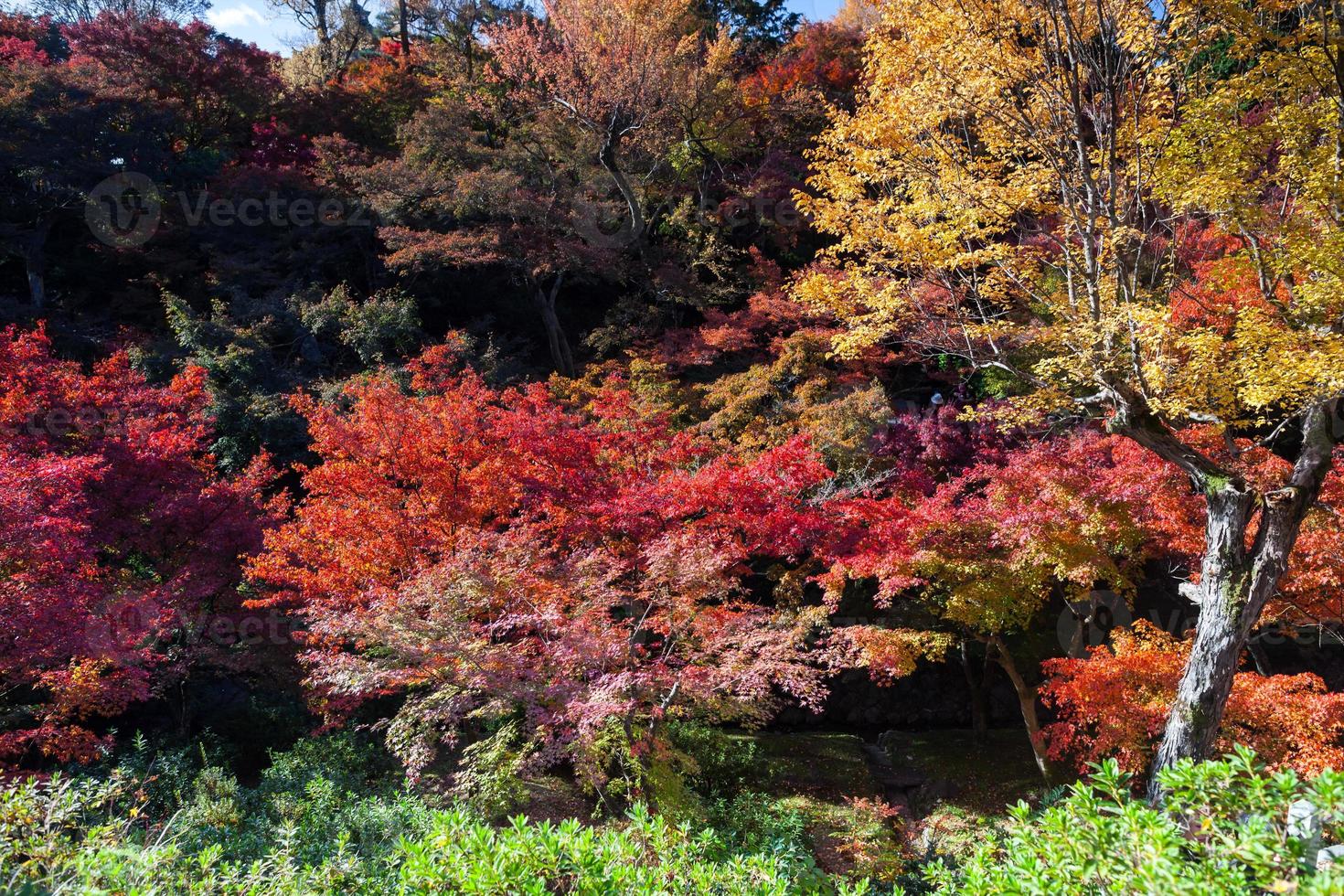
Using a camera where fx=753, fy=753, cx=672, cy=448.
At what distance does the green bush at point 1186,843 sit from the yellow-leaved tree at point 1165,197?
155 inches

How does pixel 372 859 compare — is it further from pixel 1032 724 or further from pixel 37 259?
pixel 37 259

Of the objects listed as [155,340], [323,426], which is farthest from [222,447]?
[323,426]

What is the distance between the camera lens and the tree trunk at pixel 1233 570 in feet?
21.7

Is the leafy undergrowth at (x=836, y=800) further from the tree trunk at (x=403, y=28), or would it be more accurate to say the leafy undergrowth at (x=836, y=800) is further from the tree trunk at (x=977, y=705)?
the tree trunk at (x=403, y=28)

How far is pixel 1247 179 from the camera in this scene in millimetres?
6840

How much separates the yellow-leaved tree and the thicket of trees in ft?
0.17

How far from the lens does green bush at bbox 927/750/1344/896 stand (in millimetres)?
2816

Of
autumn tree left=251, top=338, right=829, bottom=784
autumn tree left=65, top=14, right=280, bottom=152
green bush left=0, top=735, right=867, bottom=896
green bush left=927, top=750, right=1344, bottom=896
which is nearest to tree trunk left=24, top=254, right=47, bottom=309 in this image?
autumn tree left=65, top=14, right=280, bottom=152

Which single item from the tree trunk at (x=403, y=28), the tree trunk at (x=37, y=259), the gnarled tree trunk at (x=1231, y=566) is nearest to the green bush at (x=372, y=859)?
the gnarled tree trunk at (x=1231, y=566)

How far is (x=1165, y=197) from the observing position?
22.6ft

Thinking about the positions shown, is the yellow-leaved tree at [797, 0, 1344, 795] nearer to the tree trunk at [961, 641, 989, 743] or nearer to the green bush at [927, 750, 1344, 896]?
the green bush at [927, 750, 1344, 896]

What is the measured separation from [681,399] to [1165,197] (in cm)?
932

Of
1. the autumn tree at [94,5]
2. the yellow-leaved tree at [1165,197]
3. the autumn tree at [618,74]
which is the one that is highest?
the autumn tree at [94,5]

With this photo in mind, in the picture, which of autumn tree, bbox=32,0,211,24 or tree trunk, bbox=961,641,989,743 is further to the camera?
autumn tree, bbox=32,0,211,24
